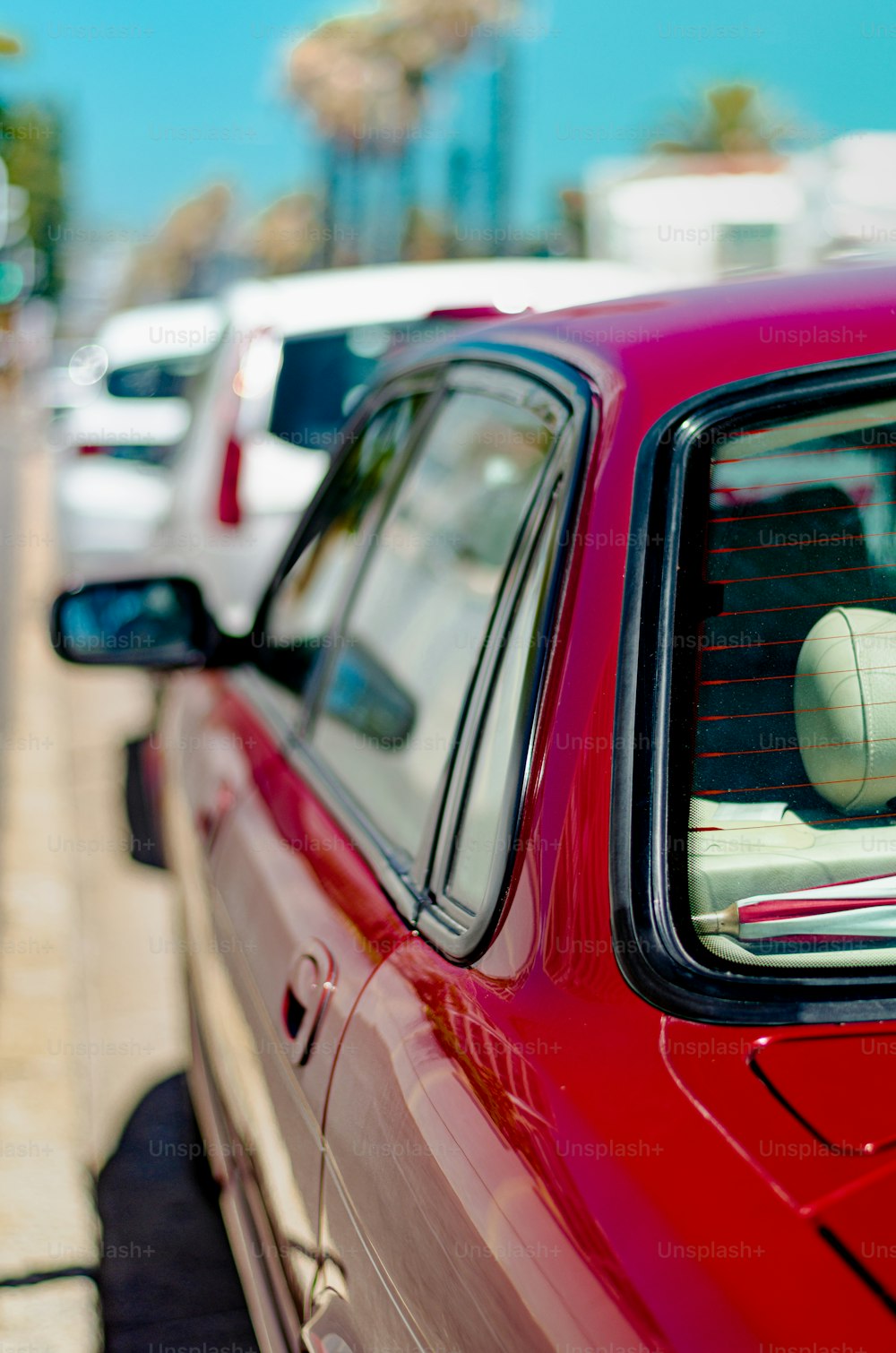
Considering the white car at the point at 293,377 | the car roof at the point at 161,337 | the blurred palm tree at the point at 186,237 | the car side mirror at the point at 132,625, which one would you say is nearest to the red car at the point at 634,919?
the car side mirror at the point at 132,625

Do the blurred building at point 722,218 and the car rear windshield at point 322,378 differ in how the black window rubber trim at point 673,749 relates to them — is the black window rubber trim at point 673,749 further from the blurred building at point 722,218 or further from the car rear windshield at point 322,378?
the blurred building at point 722,218

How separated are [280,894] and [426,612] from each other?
89 cm

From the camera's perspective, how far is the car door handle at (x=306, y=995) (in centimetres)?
172

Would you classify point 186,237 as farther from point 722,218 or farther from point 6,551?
point 722,218

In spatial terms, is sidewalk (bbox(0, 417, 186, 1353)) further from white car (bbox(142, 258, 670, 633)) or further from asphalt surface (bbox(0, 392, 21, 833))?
white car (bbox(142, 258, 670, 633))

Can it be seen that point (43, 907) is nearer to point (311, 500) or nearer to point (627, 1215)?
point (311, 500)

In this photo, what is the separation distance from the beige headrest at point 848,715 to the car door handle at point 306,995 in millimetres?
635

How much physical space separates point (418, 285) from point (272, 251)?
2331 inches

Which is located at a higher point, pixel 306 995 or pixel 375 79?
pixel 375 79

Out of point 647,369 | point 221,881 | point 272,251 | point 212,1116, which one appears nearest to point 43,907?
point 212,1116

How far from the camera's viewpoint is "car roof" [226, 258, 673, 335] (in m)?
4.91

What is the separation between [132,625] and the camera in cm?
283

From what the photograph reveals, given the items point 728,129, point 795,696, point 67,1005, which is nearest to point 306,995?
point 795,696

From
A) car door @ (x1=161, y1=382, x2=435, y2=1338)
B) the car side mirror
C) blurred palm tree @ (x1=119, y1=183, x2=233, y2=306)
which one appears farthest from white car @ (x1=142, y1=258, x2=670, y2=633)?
blurred palm tree @ (x1=119, y1=183, x2=233, y2=306)
